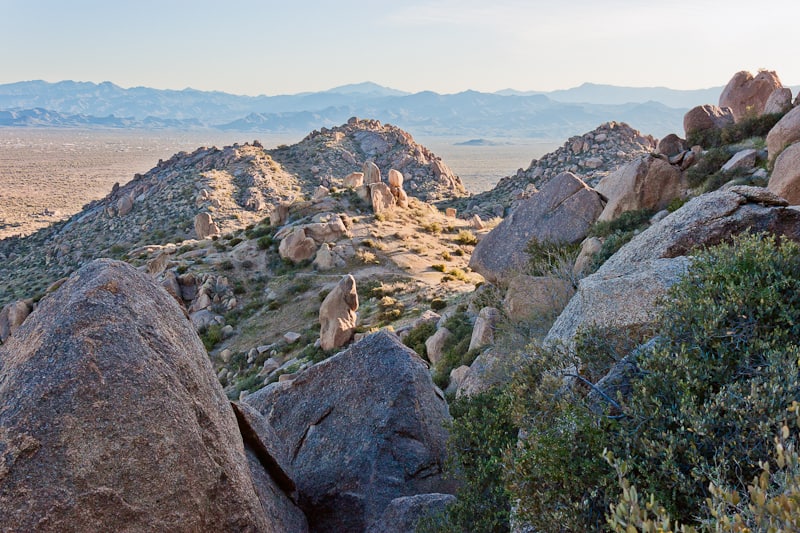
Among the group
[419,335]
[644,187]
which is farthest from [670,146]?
[419,335]

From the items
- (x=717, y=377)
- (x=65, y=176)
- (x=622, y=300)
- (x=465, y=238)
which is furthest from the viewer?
(x=65, y=176)

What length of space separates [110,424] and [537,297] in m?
10.4

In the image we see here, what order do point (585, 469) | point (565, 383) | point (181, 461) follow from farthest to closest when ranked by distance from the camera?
point (565, 383) → point (181, 461) → point (585, 469)

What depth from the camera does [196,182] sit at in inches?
2422

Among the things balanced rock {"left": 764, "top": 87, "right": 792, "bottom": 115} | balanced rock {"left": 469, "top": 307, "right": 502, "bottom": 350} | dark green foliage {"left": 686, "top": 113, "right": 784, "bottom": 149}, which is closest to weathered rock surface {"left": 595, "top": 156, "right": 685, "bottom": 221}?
dark green foliage {"left": 686, "top": 113, "right": 784, "bottom": 149}

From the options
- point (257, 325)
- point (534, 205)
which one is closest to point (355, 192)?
point (257, 325)

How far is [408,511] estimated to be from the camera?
7258 millimetres

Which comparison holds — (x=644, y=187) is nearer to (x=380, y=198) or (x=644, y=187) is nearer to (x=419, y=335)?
(x=419, y=335)

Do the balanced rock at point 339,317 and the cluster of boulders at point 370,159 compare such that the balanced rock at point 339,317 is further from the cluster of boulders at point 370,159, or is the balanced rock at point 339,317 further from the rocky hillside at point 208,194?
the cluster of boulders at point 370,159

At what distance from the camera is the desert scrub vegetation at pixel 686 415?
4172 millimetres

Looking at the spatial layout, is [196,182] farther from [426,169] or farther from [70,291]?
[70,291]

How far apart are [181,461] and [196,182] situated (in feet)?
199

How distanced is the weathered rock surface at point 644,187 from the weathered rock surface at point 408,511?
13.9 m

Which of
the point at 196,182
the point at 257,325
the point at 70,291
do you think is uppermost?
the point at 70,291
